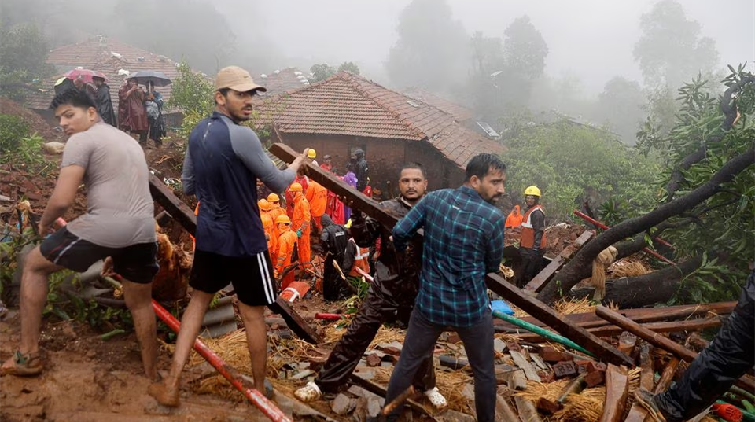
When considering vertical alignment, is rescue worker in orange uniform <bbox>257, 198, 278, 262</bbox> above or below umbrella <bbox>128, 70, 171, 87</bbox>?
below

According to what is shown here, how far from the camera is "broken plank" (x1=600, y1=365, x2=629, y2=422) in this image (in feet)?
10.3

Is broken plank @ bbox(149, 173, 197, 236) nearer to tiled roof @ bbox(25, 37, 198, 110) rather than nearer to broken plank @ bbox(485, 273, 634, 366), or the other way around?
broken plank @ bbox(485, 273, 634, 366)

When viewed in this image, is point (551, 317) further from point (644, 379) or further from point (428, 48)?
point (428, 48)

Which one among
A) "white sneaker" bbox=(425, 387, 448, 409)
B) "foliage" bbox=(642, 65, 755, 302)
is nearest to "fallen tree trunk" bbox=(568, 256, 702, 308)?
"foliage" bbox=(642, 65, 755, 302)

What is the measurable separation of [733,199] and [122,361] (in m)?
6.63

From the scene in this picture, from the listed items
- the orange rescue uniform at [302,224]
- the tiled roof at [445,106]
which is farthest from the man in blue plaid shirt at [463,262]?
the tiled roof at [445,106]

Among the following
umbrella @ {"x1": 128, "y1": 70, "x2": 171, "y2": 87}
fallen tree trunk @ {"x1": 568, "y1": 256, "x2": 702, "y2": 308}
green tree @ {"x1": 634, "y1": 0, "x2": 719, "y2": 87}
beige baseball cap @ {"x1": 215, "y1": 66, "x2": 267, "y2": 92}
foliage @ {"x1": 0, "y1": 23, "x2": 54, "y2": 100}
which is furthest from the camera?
green tree @ {"x1": 634, "y1": 0, "x2": 719, "y2": 87}

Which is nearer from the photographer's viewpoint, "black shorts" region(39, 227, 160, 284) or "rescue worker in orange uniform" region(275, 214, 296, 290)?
"black shorts" region(39, 227, 160, 284)

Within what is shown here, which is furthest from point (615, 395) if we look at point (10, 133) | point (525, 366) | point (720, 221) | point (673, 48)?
point (673, 48)

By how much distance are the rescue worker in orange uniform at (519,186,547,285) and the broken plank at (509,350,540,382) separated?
460 centimetres

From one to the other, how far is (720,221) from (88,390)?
23.3ft

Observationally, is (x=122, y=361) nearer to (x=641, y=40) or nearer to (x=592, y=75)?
(x=641, y=40)

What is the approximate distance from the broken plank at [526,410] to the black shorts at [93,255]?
2.78m

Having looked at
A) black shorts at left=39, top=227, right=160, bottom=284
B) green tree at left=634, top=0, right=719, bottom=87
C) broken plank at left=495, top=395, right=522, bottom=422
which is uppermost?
green tree at left=634, top=0, right=719, bottom=87
